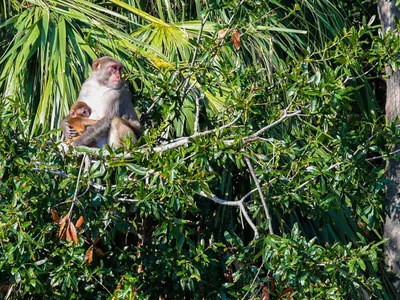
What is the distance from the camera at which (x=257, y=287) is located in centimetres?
396

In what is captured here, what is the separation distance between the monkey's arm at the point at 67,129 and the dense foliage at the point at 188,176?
0.16 ft

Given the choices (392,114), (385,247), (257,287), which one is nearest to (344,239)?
(385,247)

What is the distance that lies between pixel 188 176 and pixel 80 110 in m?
1.70

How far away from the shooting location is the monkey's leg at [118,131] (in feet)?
16.8

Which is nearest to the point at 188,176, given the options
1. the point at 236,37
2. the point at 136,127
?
the point at 236,37

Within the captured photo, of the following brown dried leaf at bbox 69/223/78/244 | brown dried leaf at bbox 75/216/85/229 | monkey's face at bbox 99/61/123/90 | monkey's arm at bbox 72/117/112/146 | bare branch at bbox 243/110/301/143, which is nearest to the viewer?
brown dried leaf at bbox 69/223/78/244

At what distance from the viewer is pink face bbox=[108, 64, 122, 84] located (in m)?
5.31

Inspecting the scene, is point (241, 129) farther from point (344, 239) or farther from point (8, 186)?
point (344, 239)

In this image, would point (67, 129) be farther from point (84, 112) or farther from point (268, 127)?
point (268, 127)

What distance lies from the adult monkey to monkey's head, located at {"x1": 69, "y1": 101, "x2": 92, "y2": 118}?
0.27ft

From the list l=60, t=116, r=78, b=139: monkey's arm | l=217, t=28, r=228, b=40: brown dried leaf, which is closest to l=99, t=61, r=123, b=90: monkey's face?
l=60, t=116, r=78, b=139: monkey's arm

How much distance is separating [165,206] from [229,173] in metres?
1.16

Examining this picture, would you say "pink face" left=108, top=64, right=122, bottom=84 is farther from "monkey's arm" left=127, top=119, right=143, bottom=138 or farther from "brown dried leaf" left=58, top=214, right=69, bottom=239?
"brown dried leaf" left=58, top=214, right=69, bottom=239

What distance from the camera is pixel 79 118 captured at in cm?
516
